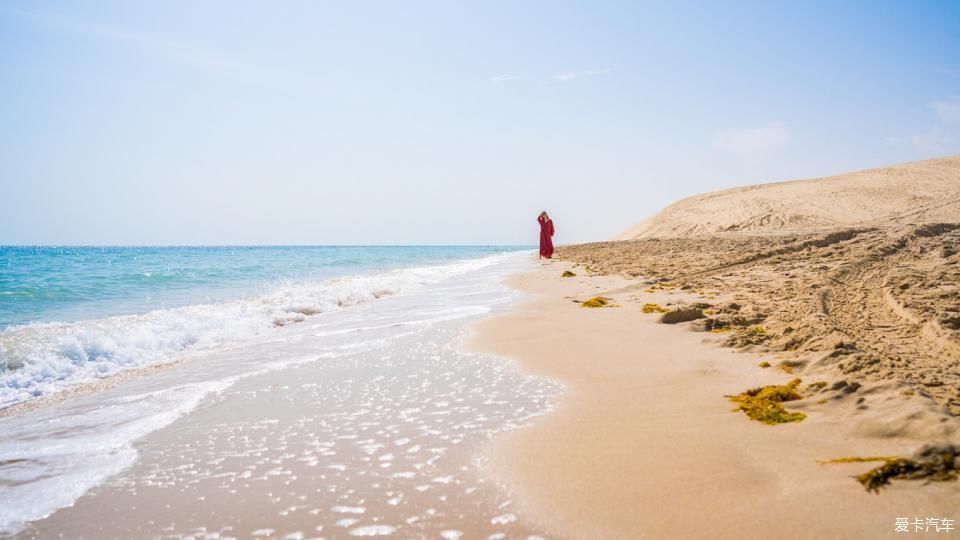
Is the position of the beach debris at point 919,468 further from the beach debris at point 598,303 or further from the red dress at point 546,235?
the red dress at point 546,235

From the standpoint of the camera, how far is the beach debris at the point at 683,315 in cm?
544

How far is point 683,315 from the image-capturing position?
5457mm

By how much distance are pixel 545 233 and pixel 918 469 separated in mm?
21819

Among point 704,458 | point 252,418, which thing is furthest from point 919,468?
point 252,418

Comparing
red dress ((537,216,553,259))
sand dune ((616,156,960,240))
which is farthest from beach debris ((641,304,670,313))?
red dress ((537,216,553,259))

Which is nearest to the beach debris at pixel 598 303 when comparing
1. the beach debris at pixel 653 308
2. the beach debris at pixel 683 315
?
the beach debris at pixel 653 308

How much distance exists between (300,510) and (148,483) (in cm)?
93

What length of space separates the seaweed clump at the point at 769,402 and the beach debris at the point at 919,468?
662 mm

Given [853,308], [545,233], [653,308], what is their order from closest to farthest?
[853,308] → [653,308] → [545,233]

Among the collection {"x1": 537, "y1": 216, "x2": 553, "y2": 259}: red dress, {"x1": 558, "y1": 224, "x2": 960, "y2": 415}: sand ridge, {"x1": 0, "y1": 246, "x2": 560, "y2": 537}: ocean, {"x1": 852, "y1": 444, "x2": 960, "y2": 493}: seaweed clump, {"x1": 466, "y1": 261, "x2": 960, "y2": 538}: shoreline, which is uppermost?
{"x1": 537, "y1": 216, "x2": 553, "y2": 259}: red dress

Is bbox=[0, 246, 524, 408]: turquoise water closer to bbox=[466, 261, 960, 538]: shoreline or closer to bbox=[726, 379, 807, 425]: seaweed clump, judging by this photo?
bbox=[466, 261, 960, 538]: shoreline

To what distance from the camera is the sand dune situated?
19953 mm

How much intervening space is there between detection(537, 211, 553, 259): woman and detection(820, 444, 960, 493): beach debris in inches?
787

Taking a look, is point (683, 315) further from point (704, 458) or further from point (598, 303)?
point (704, 458)
